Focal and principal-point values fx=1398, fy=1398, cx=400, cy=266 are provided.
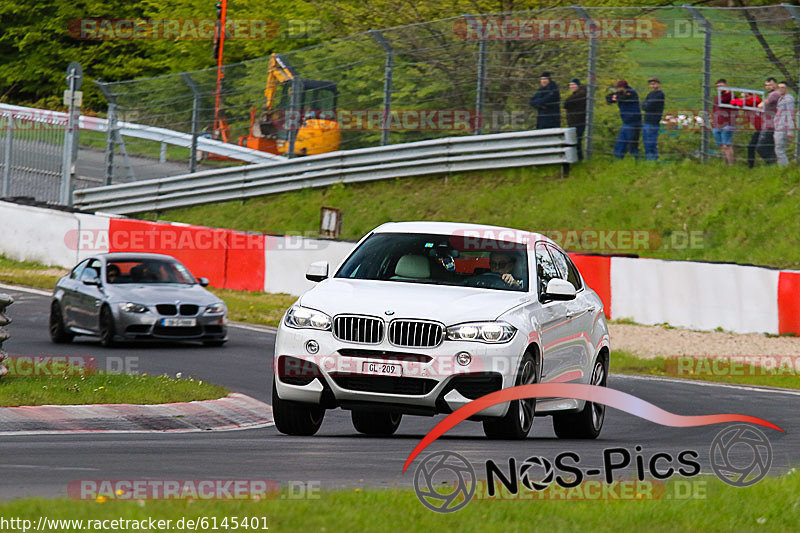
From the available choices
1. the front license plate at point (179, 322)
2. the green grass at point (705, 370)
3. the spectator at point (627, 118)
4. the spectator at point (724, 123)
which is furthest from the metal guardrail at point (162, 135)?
the green grass at point (705, 370)

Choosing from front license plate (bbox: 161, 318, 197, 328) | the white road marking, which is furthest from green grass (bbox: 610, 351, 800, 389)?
front license plate (bbox: 161, 318, 197, 328)

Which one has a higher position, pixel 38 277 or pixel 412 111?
pixel 412 111

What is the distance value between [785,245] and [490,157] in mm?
7753

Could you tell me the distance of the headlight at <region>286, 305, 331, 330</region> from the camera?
10016mm

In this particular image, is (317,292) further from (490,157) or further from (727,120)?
(490,157)

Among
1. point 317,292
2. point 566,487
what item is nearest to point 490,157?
point 317,292

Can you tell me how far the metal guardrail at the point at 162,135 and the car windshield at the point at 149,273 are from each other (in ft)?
42.6

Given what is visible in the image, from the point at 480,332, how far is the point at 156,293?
1023cm

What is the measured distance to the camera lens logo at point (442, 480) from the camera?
716cm

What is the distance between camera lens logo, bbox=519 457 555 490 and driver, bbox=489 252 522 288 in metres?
1.88

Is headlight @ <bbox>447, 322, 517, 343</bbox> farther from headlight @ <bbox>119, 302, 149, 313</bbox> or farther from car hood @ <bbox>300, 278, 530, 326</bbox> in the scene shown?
headlight @ <bbox>119, 302, 149, 313</bbox>

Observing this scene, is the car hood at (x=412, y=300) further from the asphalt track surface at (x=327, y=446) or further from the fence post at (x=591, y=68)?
the fence post at (x=591, y=68)

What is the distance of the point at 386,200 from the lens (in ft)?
101
